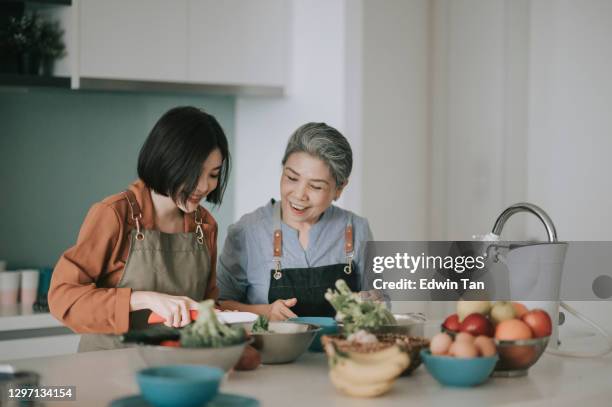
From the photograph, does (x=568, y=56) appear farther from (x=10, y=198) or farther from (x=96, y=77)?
(x=10, y=198)

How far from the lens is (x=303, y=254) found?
8.74 feet

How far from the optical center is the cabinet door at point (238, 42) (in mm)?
3734

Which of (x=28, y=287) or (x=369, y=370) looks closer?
(x=369, y=370)

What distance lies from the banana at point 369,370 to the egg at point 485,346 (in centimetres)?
19

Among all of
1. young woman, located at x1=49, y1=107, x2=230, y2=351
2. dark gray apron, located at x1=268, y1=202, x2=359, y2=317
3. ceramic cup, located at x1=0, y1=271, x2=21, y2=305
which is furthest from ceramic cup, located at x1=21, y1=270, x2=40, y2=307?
dark gray apron, located at x1=268, y1=202, x2=359, y2=317

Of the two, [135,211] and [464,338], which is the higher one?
Result: [135,211]

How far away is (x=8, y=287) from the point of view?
134 inches

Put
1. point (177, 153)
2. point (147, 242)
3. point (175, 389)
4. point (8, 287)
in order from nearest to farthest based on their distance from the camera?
point (175, 389) < point (177, 153) < point (147, 242) < point (8, 287)

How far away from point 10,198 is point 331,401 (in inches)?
97.6

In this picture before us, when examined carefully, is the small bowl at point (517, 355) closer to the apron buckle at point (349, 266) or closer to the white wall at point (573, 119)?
the apron buckle at point (349, 266)

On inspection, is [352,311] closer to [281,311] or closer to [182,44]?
[281,311]

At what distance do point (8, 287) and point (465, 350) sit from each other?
7.46ft

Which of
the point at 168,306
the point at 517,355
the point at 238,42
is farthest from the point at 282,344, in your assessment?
the point at 238,42

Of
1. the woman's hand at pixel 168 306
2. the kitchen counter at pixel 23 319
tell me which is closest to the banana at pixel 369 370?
the woman's hand at pixel 168 306
